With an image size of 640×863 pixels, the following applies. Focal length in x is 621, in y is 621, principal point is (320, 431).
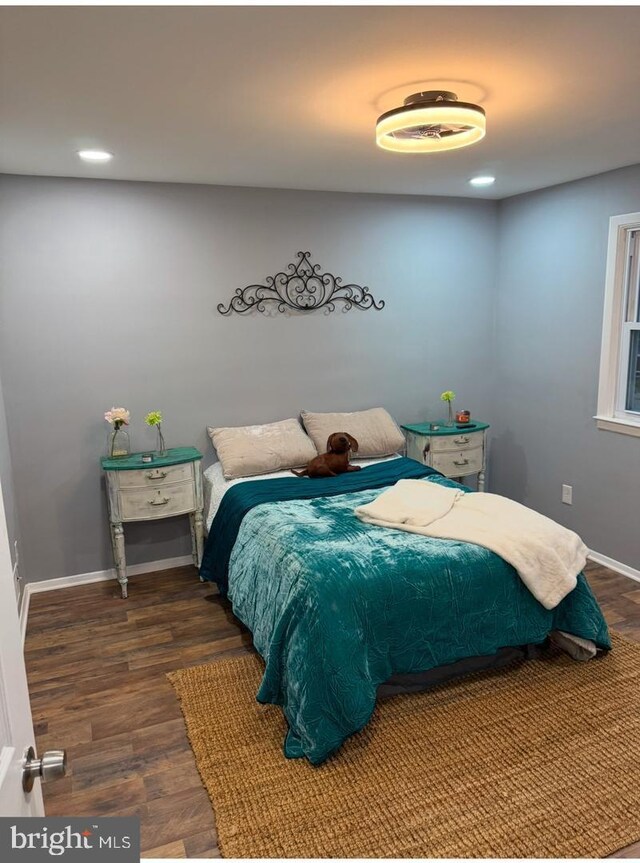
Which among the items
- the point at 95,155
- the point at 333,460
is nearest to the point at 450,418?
the point at 333,460

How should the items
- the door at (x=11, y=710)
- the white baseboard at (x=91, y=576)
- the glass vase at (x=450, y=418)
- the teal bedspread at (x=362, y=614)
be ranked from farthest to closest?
the glass vase at (x=450, y=418), the white baseboard at (x=91, y=576), the teal bedspread at (x=362, y=614), the door at (x=11, y=710)

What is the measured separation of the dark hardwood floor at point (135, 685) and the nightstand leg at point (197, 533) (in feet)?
0.56

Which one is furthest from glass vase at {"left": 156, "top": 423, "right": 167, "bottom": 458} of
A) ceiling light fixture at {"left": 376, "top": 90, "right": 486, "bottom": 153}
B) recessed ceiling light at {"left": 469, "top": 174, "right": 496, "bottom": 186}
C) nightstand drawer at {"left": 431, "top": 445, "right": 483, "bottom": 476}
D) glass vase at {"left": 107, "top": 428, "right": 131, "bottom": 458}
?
recessed ceiling light at {"left": 469, "top": 174, "right": 496, "bottom": 186}

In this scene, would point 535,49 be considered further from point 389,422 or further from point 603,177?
point 389,422

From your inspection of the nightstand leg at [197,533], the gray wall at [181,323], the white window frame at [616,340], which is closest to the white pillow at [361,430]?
the gray wall at [181,323]

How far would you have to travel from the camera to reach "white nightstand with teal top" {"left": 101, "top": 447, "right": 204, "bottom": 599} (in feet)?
11.7

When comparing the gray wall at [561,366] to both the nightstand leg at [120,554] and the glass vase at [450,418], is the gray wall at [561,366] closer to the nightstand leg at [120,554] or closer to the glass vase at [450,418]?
the glass vase at [450,418]

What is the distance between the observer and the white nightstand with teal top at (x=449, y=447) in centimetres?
431

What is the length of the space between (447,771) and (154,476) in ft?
7.17

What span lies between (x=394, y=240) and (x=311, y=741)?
10.9ft

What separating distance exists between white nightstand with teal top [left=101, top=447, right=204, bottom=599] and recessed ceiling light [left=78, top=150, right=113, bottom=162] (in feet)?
5.32

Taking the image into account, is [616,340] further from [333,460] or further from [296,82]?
[296,82]

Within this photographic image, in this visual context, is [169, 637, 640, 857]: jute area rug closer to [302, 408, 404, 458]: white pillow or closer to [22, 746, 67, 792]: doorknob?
[22, 746, 67, 792]: doorknob

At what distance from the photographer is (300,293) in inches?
165
